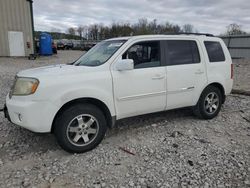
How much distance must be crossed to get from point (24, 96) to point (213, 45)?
394cm

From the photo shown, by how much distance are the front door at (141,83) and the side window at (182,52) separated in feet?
0.96

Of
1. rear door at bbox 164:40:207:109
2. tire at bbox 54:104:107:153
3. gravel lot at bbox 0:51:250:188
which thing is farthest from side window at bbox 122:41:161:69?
gravel lot at bbox 0:51:250:188

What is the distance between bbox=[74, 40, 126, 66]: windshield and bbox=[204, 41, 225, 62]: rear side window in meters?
1.98

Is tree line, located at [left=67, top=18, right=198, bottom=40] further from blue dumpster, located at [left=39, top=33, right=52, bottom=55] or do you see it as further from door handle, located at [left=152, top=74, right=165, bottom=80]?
door handle, located at [left=152, top=74, right=165, bottom=80]

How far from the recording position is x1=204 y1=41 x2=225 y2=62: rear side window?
489 centimetres

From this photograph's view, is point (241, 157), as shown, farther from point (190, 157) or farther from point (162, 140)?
point (162, 140)

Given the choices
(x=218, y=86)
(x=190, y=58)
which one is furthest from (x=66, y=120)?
(x=218, y=86)

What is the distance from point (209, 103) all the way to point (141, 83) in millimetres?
1911

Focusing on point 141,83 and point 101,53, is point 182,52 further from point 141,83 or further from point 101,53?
point 101,53

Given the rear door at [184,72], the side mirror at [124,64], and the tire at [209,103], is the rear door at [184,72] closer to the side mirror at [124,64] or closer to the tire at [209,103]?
the tire at [209,103]

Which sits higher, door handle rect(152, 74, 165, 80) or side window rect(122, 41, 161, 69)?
side window rect(122, 41, 161, 69)

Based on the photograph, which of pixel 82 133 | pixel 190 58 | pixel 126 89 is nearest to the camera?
pixel 82 133

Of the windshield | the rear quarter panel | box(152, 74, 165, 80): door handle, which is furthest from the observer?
the rear quarter panel

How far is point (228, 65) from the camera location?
5148 mm
